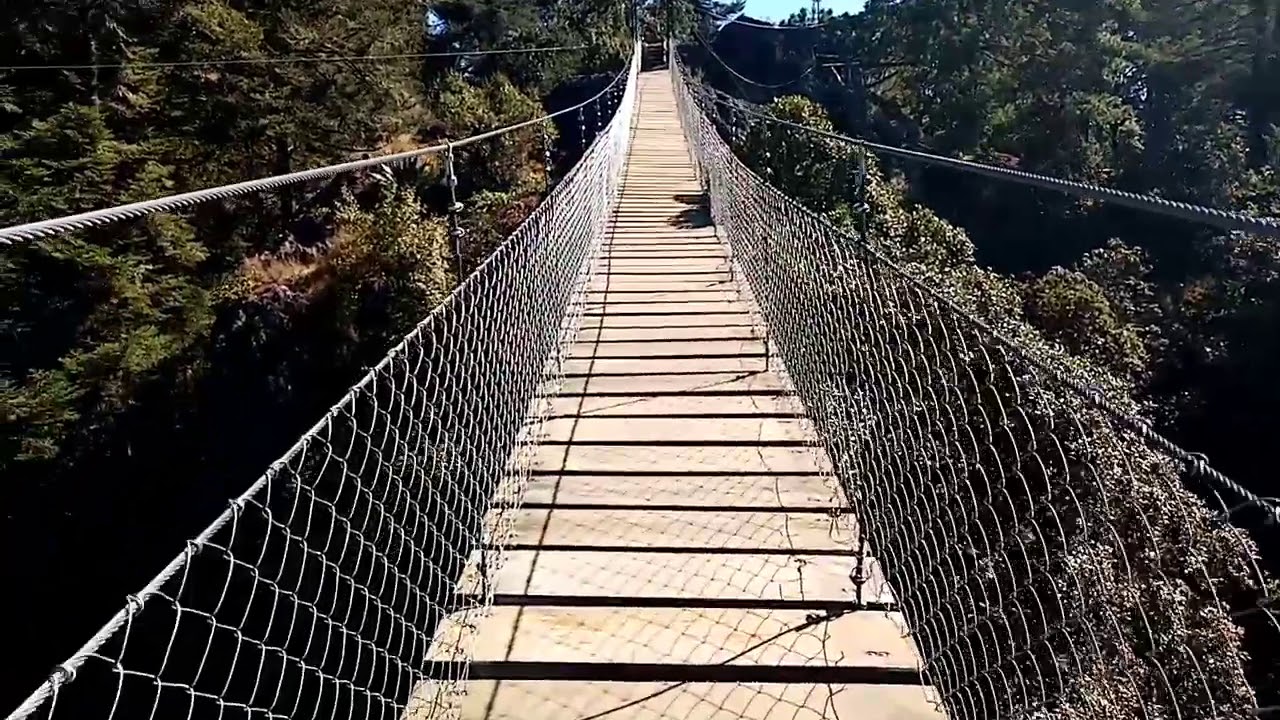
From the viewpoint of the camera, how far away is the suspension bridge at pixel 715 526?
3.28ft

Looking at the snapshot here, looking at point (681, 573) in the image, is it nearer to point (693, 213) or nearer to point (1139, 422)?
point (1139, 422)

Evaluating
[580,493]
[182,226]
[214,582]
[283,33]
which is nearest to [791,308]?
[580,493]

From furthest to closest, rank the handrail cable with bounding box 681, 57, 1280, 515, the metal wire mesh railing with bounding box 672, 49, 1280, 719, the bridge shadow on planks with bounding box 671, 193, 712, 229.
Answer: the bridge shadow on planks with bounding box 671, 193, 712, 229, the metal wire mesh railing with bounding box 672, 49, 1280, 719, the handrail cable with bounding box 681, 57, 1280, 515

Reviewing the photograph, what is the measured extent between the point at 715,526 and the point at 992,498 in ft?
2.47

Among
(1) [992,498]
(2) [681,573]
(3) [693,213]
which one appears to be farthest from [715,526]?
(3) [693,213]

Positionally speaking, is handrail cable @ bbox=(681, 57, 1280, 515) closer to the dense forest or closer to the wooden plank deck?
the wooden plank deck

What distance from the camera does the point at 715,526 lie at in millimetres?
1589

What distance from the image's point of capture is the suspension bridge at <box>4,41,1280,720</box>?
100 cm

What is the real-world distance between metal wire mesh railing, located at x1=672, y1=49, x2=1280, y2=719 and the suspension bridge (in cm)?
1

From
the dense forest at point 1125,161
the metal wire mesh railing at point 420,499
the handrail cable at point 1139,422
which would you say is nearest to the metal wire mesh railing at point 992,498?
the handrail cable at point 1139,422

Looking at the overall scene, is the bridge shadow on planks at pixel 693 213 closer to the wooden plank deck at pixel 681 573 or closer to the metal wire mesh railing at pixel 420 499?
the metal wire mesh railing at pixel 420 499

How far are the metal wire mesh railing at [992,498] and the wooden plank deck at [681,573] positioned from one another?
0.09m

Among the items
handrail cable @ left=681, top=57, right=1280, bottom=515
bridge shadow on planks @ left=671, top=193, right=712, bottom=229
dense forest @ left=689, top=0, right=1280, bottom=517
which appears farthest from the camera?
dense forest @ left=689, top=0, right=1280, bottom=517

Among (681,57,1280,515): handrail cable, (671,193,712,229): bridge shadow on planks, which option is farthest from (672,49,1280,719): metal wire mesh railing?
(671,193,712,229): bridge shadow on planks
